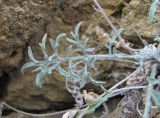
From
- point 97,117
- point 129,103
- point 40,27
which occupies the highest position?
point 40,27

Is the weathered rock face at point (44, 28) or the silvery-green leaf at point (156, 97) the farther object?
the weathered rock face at point (44, 28)

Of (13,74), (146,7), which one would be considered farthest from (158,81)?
(13,74)

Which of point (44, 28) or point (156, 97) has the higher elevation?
point (44, 28)

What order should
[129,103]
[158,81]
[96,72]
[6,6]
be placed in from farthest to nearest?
[96,72] → [6,6] → [129,103] → [158,81]

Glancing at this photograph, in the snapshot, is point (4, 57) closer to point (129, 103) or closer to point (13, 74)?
point (13, 74)

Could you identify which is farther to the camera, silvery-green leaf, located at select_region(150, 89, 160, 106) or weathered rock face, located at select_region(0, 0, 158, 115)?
weathered rock face, located at select_region(0, 0, 158, 115)

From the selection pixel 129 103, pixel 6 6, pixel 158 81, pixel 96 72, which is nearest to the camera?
pixel 158 81

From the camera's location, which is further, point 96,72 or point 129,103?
point 96,72

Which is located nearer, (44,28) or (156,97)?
(156,97)
